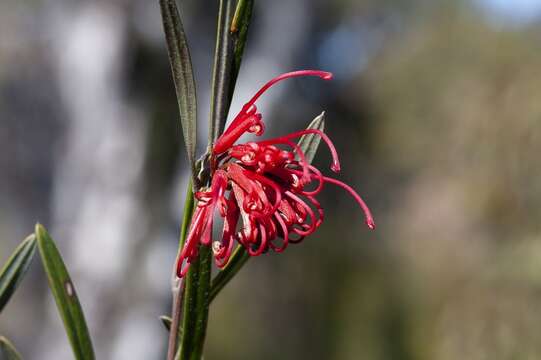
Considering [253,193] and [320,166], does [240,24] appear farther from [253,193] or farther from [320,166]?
[320,166]

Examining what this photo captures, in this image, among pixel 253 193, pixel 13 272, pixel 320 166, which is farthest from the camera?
pixel 320 166

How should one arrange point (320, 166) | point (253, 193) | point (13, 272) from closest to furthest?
point (253, 193) < point (13, 272) < point (320, 166)

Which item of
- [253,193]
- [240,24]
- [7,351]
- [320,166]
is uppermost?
[240,24]

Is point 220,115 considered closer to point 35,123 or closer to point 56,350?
point 56,350

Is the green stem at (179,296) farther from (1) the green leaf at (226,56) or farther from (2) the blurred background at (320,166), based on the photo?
(2) the blurred background at (320,166)

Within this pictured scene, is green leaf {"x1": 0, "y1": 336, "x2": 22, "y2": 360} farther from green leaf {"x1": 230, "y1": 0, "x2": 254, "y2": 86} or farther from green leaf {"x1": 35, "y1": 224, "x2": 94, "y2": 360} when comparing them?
green leaf {"x1": 230, "y1": 0, "x2": 254, "y2": 86}

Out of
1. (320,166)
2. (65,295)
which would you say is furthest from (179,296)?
(320,166)

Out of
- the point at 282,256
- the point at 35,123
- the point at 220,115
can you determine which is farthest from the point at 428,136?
the point at 220,115
